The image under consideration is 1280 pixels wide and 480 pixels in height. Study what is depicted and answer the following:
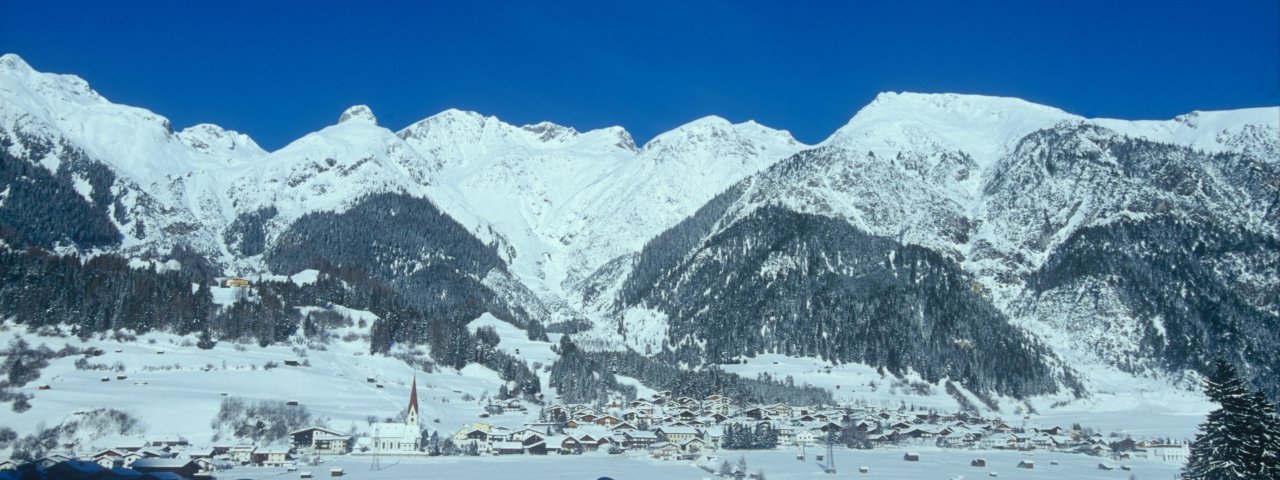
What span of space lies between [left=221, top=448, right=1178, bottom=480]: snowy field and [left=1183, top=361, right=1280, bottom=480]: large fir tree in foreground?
36235 mm

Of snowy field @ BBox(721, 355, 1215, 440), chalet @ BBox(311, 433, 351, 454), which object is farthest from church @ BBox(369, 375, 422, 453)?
snowy field @ BBox(721, 355, 1215, 440)

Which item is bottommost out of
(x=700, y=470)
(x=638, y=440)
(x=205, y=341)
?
(x=700, y=470)

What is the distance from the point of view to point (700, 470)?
8806cm

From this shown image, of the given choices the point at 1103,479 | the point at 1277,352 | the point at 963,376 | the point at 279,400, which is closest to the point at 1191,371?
the point at 1277,352

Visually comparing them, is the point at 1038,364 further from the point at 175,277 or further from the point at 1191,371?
the point at 175,277

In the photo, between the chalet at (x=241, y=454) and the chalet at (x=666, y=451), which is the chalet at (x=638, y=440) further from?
the chalet at (x=241, y=454)

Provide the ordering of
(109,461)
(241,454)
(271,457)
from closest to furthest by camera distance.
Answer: (109,461) → (241,454) → (271,457)

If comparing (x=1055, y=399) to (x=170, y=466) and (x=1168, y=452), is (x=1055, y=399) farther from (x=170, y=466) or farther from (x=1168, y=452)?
(x=170, y=466)

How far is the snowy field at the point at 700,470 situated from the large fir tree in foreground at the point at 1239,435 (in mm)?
36235

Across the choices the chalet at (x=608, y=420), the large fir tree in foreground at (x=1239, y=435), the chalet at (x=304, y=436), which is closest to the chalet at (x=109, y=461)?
the chalet at (x=304, y=436)

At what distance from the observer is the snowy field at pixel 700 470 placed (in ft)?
259

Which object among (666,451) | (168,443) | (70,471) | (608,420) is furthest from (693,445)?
(70,471)

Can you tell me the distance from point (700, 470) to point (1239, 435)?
4990cm

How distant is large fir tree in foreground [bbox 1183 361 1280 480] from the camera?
44781 millimetres
